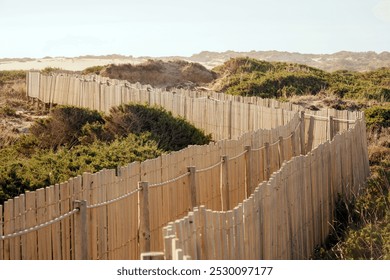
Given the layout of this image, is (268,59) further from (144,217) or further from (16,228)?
(16,228)

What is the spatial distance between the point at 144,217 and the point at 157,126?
9.62m

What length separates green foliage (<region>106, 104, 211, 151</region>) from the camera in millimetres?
17406

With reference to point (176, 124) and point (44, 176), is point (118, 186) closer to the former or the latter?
point (44, 176)

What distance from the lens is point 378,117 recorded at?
19.0 meters

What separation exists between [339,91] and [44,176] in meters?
16.5

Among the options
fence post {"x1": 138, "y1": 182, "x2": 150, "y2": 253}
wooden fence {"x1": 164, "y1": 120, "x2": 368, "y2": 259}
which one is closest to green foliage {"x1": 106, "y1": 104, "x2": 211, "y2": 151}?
wooden fence {"x1": 164, "y1": 120, "x2": 368, "y2": 259}

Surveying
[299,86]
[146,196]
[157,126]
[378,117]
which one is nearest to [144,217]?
[146,196]

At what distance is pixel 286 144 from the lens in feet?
44.0

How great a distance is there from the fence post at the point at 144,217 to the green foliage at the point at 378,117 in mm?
11004

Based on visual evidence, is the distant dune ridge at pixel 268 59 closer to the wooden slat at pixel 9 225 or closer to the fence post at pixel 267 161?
the fence post at pixel 267 161

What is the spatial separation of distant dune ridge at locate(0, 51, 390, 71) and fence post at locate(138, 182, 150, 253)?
5326 cm

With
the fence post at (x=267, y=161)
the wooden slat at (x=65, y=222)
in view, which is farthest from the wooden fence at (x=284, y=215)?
the wooden slat at (x=65, y=222)

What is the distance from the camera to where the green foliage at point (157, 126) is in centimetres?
1741

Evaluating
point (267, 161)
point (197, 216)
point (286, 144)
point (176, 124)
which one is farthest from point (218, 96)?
point (197, 216)
